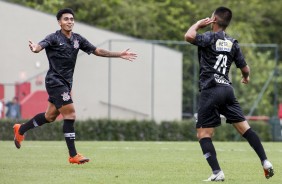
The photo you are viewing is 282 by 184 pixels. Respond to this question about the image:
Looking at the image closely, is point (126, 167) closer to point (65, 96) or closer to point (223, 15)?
point (65, 96)

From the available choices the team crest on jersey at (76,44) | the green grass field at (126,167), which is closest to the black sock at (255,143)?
the green grass field at (126,167)

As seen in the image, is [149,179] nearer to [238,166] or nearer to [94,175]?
[94,175]

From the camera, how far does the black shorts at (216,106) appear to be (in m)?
12.5

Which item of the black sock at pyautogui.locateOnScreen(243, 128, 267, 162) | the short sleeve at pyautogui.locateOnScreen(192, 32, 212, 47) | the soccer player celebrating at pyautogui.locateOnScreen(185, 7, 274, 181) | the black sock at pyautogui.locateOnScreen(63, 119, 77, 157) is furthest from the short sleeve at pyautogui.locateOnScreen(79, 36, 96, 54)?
the black sock at pyautogui.locateOnScreen(243, 128, 267, 162)

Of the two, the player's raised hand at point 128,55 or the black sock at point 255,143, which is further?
the player's raised hand at point 128,55

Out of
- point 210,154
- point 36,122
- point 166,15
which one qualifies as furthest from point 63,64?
point 166,15

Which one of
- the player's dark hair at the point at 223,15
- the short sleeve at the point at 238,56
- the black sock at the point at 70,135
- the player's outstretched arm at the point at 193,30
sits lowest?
the black sock at the point at 70,135

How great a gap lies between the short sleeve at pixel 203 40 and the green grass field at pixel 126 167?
172cm

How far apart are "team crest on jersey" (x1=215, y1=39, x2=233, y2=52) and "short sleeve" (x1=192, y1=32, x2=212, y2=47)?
0.14m

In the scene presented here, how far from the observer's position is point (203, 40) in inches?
484

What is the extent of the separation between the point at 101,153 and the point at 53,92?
3.44m

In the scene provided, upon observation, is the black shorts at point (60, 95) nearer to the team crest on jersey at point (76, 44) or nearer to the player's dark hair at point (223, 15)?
the team crest on jersey at point (76, 44)

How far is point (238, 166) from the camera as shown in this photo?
49.7 feet

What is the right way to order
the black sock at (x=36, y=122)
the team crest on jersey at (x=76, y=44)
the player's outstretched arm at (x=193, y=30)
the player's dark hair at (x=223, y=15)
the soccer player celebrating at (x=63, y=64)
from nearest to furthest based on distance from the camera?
the player's outstretched arm at (x=193, y=30), the player's dark hair at (x=223, y=15), the soccer player celebrating at (x=63, y=64), the team crest on jersey at (x=76, y=44), the black sock at (x=36, y=122)
